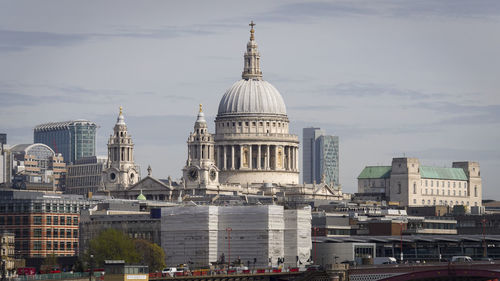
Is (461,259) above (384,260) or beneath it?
above

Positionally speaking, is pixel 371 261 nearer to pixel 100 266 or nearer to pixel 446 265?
pixel 446 265

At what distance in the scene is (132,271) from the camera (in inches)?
6329

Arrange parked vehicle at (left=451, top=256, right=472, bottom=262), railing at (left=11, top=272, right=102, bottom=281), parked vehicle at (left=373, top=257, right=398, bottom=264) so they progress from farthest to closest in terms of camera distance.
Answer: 1. parked vehicle at (left=373, top=257, right=398, bottom=264)
2. parked vehicle at (left=451, top=256, right=472, bottom=262)
3. railing at (left=11, top=272, right=102, bottom=281)

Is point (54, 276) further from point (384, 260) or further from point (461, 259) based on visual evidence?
point (461, 259)

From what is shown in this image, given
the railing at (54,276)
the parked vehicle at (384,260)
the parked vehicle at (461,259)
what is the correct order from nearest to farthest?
the railing at (54,276)
the parked vehicle at (461,259)
the parked vehicle at (384,260)

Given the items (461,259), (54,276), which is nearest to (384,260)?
(461,259)

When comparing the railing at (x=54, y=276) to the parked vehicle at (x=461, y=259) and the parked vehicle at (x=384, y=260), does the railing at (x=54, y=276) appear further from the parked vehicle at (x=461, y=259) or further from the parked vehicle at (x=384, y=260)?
the parked vehicle at (x=461, y=259)

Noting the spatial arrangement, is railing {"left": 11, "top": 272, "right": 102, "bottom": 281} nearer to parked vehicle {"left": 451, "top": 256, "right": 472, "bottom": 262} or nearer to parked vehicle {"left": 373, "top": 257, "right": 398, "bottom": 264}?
parked vehicle {"left": 373, "top": 257, "right": 398, "bottom": 264}

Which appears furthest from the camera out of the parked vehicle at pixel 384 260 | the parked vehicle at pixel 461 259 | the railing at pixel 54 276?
the parked vehicle at pixel 384 260

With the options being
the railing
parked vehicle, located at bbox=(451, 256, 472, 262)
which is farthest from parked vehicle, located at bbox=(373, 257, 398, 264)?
the railing

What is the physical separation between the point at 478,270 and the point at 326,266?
16154 millimetres

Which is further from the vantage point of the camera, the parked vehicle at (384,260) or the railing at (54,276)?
the parked vehicle at (384,260)

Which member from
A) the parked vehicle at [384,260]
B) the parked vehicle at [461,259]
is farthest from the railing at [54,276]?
the parked vehicle at [461,259]

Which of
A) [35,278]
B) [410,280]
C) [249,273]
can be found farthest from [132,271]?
[410,280]
